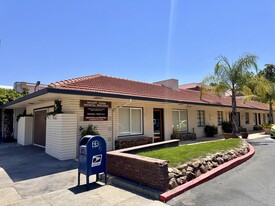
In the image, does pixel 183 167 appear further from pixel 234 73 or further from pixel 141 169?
pixel 234 73

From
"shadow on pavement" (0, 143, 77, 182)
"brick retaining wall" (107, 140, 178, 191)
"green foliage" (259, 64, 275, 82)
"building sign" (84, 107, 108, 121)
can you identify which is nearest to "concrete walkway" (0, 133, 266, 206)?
"shadow on pavement" (0, 143, 77, 182)

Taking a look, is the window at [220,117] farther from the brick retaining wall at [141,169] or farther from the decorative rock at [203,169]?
the brick retaining wall at [141,169]

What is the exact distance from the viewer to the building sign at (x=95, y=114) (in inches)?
410

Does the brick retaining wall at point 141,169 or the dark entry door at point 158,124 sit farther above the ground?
the dark entry door at point 158,124

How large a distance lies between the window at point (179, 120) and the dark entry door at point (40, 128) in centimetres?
874

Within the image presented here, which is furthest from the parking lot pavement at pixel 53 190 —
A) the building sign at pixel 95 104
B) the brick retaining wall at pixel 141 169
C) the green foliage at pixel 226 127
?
the green foliage at pixel 226 127

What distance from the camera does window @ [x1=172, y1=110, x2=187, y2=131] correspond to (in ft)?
52.6

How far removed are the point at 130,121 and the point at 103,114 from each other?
224cm

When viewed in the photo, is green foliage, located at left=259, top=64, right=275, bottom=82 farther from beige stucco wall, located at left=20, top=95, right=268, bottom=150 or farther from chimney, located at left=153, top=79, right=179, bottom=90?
chimney, located at left=153, top=79, right=179, bottom=90

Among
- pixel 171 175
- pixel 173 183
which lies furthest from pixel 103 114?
pixel 173 183

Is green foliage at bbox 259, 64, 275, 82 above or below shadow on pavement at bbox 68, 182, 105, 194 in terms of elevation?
above

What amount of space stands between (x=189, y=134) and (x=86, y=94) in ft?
32.1

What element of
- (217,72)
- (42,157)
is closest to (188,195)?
(42,157)

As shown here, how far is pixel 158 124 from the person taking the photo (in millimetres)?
14836
